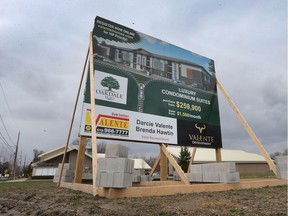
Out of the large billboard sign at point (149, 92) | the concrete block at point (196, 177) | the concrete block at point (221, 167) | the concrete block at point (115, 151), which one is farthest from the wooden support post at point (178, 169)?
the concrete block at point (115, 151)

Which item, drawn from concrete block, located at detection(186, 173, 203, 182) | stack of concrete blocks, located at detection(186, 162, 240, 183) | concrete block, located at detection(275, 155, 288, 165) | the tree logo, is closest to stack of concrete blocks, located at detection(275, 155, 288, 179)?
concrete block, located at detection(275, 155, 288, 165)

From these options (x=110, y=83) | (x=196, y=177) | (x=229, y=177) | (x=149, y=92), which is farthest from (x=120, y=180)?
(x=149, y=92)

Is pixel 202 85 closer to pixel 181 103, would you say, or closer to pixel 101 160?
pixel 181 103

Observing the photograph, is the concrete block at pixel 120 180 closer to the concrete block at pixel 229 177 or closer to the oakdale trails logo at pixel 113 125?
the oakdale trails logo at pixel 113 125

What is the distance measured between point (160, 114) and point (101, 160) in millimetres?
4520

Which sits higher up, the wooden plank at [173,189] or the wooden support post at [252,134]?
the wooden support post at [252,134]

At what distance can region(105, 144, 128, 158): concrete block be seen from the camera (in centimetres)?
575

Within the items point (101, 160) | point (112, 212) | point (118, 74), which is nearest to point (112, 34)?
point (118, 74)

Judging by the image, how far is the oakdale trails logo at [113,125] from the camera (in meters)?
8.11

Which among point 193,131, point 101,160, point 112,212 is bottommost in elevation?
point 112,212

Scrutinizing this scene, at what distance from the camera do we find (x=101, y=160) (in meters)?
5.81

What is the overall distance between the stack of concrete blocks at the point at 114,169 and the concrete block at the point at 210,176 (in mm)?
3789

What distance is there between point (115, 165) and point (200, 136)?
20.0ft

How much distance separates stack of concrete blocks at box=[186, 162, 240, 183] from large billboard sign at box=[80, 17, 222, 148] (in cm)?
139
